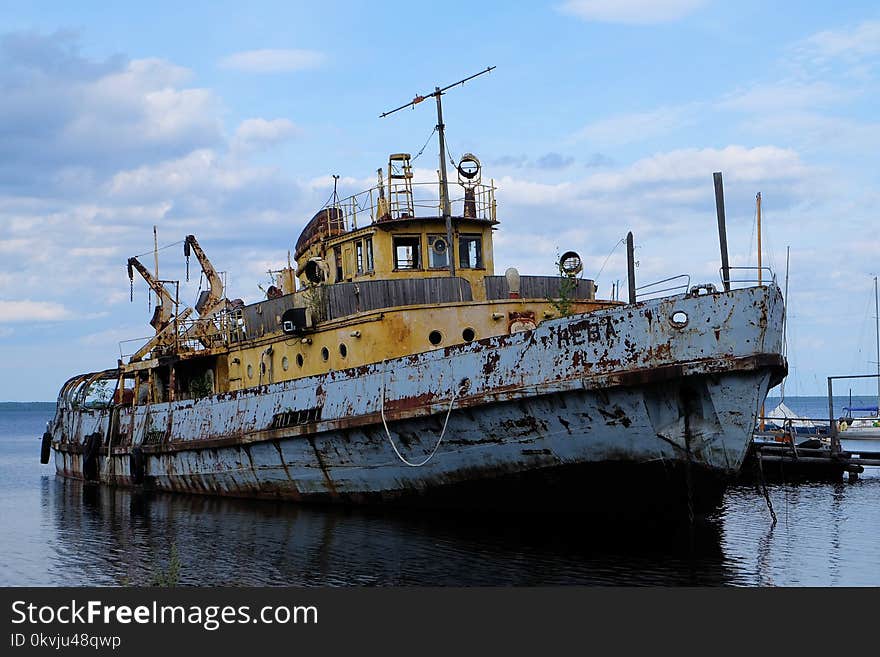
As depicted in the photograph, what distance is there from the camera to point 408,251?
761 inches

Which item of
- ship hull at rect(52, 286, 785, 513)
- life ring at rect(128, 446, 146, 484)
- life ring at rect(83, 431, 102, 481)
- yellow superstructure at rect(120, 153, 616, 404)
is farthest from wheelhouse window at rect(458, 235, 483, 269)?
life ring at rect(83, 431, 102, 481)

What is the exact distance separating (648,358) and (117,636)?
8009 millimetres

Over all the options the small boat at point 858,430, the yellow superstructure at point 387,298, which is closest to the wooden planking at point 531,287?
the yellow superstructure at point 387,298

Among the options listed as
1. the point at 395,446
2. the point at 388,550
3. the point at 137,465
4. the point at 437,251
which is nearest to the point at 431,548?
the point at 388,550

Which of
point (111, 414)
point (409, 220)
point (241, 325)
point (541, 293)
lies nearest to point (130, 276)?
point (111, 414)

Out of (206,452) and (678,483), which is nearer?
(678,483)

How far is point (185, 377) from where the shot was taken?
26031 millimetres

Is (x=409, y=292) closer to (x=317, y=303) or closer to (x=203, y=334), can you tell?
(x=317, y=303)

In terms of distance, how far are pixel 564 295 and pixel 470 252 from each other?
12.4 feet

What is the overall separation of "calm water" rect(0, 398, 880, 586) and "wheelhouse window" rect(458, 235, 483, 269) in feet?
17.6

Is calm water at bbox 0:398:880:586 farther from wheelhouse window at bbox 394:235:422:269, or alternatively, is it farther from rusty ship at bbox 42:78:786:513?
wheelhouse window at bbox 394:235:422:269

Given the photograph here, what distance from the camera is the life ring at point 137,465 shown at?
24.3m

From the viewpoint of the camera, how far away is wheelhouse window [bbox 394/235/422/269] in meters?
19.2

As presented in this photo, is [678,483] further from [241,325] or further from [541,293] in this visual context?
[241,325]
